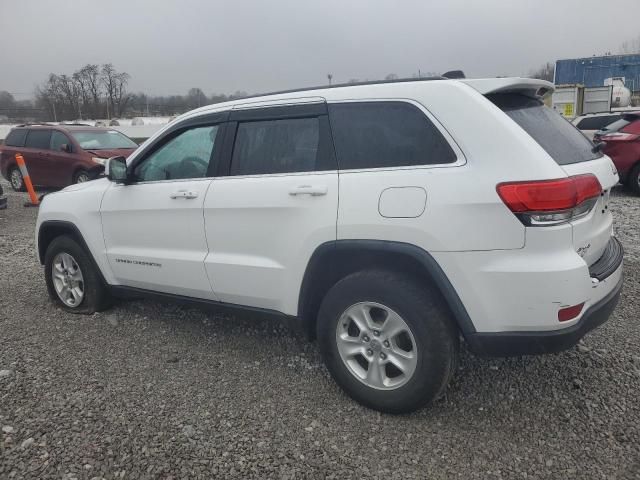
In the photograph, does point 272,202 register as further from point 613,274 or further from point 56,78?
point 56,78

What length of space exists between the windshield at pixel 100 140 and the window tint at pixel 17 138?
7.28 feet

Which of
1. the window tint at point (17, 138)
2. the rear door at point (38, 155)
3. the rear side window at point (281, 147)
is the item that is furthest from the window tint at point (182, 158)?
the window tint at point (17, 138)

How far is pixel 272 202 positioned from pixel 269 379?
1.15 metres

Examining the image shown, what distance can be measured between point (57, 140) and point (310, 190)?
10.9 meters

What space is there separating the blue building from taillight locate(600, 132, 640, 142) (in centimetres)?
3154

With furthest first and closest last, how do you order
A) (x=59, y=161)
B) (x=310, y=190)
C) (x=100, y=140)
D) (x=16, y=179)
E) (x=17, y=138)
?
(x=16, y=179)
(x=17, y=138)
(x=100, y=140)
(x=59, y=161)
(x=310, y=190)

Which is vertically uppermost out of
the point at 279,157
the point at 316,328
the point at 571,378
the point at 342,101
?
the point at 342,101

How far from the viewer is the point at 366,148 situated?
2848 mm

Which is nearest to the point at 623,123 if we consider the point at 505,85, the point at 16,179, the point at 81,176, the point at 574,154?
the point at 574,154

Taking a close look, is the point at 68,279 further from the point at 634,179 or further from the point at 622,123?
the point at 622,123

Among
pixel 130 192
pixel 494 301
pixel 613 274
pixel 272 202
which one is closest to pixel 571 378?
pixel 613 274

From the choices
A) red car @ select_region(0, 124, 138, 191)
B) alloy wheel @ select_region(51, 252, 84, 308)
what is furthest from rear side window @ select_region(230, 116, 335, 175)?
red car @ select_region(0, 124, 138, 191)

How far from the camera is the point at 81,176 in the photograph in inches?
450

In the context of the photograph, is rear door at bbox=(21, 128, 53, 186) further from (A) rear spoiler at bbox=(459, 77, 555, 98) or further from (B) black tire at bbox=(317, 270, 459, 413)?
(A) rear spoiler at bbox=(459, 77, 555, 98)
